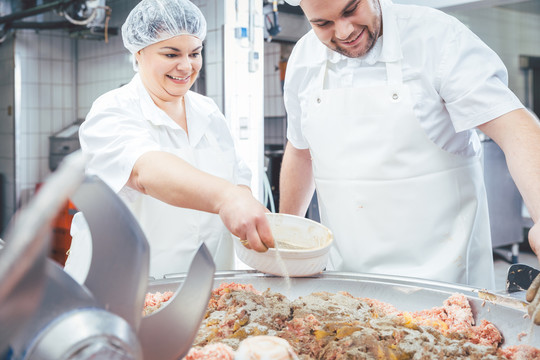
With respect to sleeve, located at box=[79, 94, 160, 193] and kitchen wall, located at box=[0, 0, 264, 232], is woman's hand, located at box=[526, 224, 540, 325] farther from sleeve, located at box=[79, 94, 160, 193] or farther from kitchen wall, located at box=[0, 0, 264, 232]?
kitchen wall, located at box=[0, 0, 264, 232]

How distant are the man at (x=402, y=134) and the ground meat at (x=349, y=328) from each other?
0.40 metres

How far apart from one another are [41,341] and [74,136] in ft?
18.6

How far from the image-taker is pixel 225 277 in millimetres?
1442

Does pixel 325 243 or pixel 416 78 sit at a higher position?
pixel 416 78

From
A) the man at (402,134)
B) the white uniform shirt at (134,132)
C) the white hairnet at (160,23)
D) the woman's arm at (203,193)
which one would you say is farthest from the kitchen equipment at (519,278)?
the white hairnet at (160,23)

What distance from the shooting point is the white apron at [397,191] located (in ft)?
5.21

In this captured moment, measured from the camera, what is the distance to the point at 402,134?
159 centimetres

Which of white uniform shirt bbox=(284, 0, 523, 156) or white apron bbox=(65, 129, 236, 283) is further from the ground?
white uniform shirt bbox=(284, 0, 523, 156)

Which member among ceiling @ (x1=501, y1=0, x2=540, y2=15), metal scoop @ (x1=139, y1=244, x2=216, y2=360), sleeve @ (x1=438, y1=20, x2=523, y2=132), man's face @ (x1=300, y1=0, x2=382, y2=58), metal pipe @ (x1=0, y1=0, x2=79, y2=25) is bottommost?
metal scoop @ (x1=139, y1=244, x2=216, y2=360)

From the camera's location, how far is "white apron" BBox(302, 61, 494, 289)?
1587 mm

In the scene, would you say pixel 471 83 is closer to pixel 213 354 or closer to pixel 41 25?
pixel 213 354

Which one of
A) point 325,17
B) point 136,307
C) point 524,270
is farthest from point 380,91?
point 136,307

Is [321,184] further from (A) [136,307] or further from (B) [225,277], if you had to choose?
(A) [136,307]

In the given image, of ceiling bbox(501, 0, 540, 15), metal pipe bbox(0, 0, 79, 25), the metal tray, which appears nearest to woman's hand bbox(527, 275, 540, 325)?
the metal tray
